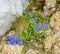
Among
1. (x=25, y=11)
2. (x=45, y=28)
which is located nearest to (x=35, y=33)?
(x=45, y=28)

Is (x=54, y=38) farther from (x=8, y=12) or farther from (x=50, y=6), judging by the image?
(x=8, y=12)

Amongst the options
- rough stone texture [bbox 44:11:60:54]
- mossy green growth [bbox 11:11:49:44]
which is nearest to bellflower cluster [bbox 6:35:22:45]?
mossy green growth [bbox 11:11:49:44]

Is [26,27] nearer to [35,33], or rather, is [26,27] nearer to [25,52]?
[35,33]

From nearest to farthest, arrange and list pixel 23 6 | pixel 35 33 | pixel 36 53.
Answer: pixel 36 53, pixel 35 33, pixel 23 6

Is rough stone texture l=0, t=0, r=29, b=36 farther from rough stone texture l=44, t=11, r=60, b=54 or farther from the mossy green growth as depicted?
rough stone texture l=44, t=11, r=60, b=54

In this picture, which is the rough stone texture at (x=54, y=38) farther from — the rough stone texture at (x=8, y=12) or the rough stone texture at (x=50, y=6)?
the rough stone texture at (x=8, y=12)

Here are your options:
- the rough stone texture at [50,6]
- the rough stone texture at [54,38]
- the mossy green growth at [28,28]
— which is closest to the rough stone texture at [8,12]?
the mossy green growth at [28,28]

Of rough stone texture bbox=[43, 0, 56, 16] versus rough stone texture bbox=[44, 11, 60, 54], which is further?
rough stone texture bbox=[43, 0, 56, 16]
